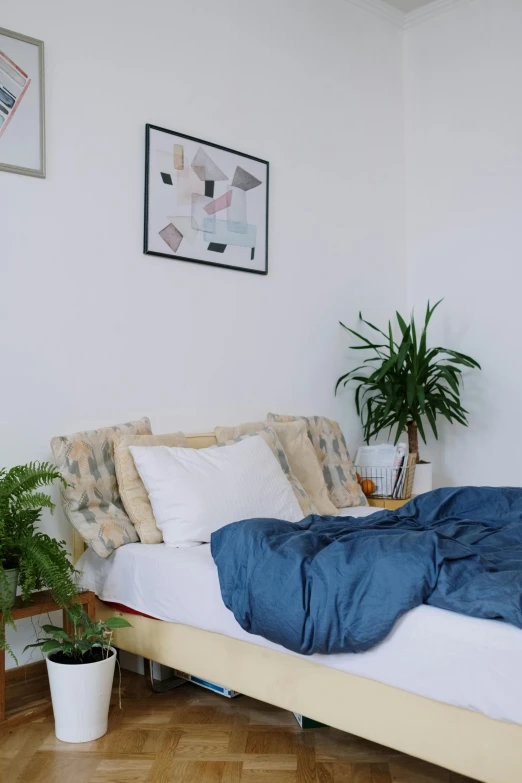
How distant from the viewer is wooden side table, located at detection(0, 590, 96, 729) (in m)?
2.33

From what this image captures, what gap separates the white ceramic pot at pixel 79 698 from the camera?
88.5 inches

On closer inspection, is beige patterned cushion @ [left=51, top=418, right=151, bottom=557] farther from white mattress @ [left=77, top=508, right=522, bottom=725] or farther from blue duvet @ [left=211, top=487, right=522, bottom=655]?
blue duvet @ [left=211, top=487, right=522, bottom=655]

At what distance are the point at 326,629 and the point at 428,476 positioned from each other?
7.24 ft

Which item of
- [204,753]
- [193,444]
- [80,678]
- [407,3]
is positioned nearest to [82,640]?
[80,678]

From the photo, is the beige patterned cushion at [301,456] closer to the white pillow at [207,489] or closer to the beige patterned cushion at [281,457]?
the beige patterned cushion at [281,457]

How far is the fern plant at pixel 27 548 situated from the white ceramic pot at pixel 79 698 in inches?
7.7

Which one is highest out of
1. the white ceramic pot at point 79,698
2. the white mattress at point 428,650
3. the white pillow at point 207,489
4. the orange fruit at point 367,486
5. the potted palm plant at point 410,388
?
the potted palm plant at point 410,388

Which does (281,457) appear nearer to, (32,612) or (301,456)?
(301,456)

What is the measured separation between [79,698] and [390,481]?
1.95 metres

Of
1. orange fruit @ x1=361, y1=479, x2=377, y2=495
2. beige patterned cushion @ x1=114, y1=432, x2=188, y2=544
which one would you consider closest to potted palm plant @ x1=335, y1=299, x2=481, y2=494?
orange fruit @ x1=361, y1=479, x2=377, y2=495

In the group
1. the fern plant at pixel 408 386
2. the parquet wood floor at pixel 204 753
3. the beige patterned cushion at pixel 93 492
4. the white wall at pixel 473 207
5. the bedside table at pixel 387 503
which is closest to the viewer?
the parquet wood floor at pixel 204 753

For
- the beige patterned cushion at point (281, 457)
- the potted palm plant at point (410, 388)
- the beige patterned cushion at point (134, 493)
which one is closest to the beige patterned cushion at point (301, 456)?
the beige patterned cushion at point (281, 457)

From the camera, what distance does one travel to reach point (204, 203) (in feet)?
11.2

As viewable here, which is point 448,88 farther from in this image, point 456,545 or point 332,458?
point 456,545
